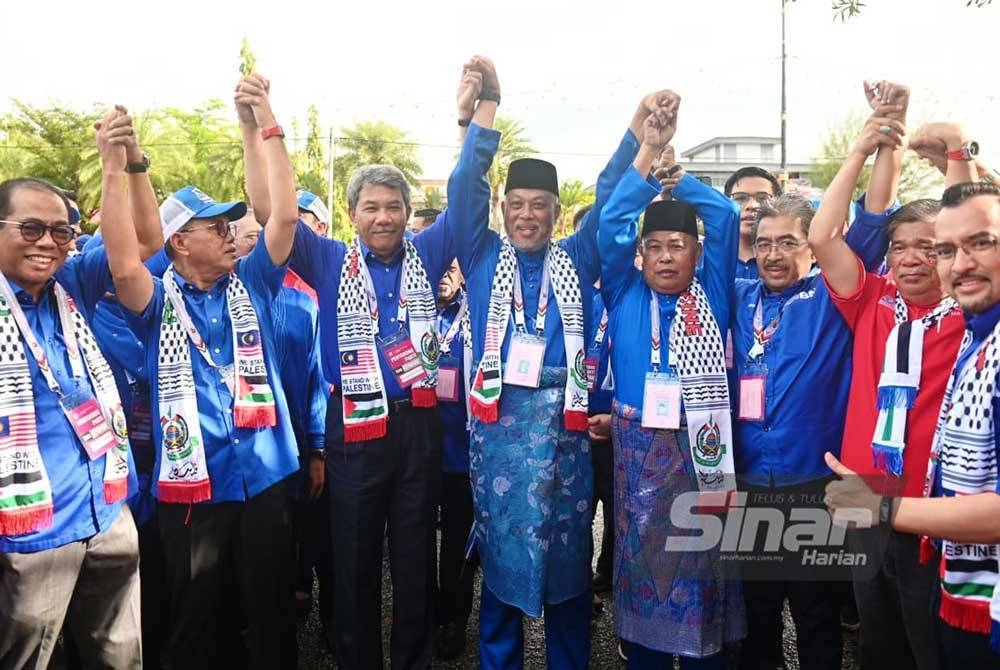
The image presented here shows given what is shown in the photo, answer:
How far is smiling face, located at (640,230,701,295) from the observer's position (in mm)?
3023

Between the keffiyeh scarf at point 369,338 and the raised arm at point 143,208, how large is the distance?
0.76 metres

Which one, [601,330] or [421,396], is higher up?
[601,330]

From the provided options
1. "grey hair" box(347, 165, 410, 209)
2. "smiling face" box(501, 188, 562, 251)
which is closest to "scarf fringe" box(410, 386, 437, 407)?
"smiling face" box(501, 188, 562, 251)

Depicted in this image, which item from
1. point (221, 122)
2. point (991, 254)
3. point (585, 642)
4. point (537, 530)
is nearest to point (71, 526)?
point (537, 530)

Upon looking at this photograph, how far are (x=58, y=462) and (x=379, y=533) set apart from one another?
1.26 meters

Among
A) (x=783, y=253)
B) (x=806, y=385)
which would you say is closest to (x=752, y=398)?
(x=806, y=385)

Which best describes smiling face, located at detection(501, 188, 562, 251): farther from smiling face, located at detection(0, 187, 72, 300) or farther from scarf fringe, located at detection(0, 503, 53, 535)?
Answer: scarf fringe, located at detection(0, 503, 53, 535)

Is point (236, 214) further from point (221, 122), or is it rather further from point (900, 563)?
point (221, 122)

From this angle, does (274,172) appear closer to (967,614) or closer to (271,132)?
(271,132)

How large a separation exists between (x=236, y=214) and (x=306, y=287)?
98 centimetres

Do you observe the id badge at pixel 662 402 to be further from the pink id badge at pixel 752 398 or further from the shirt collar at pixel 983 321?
Result: the shirt collar at pixel 983 321

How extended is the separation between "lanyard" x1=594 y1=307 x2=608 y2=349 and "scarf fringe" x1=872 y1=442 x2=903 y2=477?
1.23 meters

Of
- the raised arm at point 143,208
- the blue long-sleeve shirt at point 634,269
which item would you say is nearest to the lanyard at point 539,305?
the blue long-sleeve shirt at point 634,269

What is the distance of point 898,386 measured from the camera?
2.42m
